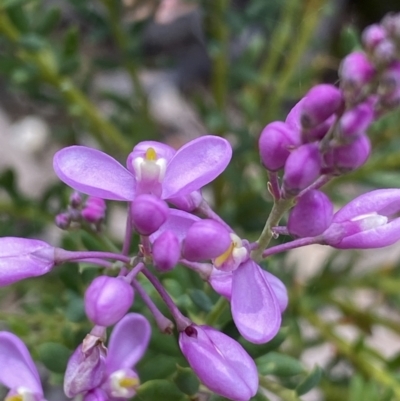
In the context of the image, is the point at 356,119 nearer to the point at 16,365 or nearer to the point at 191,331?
the point at 191,331

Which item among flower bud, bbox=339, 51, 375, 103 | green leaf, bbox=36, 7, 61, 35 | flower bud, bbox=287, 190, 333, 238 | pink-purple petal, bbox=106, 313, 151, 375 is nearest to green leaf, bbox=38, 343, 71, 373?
pink-purple petal, bbox=106, 313, 151, 375

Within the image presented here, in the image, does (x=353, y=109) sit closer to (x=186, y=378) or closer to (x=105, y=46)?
(x=186, y=378)

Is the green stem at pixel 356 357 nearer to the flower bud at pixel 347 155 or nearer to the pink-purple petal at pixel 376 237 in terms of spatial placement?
the pink-purple petal at pixel 376 237

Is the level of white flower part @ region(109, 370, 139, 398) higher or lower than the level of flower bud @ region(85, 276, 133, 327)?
lower

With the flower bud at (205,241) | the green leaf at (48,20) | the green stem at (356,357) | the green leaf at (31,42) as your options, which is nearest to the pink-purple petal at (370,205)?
the flower bud at (205,241)

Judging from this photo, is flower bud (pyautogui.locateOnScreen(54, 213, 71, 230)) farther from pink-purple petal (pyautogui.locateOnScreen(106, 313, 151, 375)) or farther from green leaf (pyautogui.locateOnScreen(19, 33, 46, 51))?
green leaf (pyautogui.locateOnScreen(19, 33, 46, 51))

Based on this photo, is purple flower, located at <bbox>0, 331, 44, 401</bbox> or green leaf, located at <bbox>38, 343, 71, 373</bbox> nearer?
purple flower, located at <bbox>0, 331, 44, 401</bbox>
